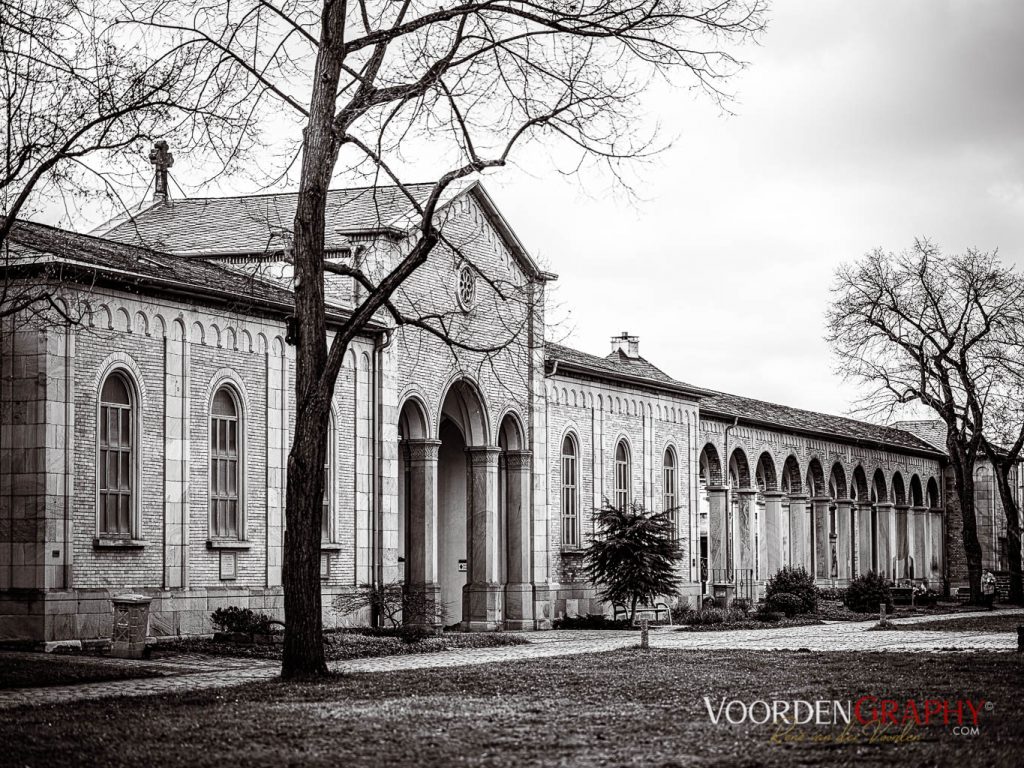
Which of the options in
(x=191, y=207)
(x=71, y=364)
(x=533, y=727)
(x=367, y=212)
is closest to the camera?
(x=533, y=727)

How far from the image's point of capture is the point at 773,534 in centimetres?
4956

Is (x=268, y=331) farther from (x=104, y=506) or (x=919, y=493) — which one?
(x=919, y=493)

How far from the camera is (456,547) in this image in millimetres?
35344

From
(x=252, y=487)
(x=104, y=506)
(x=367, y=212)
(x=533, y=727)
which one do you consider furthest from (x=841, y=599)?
(x=533, y=727)

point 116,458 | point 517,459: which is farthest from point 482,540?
point 116,458

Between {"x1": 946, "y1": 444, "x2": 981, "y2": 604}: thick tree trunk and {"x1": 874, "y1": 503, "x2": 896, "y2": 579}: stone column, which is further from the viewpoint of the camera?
{"x1": 874, "y1": 503, "x2": 896, "y2": 579}: stone column

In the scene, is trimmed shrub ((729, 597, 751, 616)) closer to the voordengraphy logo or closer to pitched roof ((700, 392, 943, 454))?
pitched roof ((700, 392, 943, 454))

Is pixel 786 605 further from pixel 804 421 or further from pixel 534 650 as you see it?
pixel 804 421

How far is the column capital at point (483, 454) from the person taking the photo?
33.3 metres

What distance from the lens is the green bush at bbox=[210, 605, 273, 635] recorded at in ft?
77.2

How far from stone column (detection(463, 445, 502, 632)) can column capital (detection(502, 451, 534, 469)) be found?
1.43 meters

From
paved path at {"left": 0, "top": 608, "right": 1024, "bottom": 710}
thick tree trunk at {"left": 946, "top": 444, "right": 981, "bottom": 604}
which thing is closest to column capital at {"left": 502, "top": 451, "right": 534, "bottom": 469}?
paved path at {"left": 0, "top": 608, "right": 1024, "bottom": 710}

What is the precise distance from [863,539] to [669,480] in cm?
1802

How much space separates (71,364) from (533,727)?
12.1 metres
